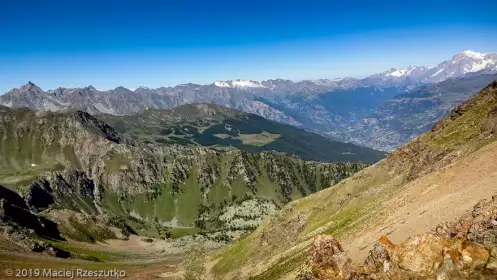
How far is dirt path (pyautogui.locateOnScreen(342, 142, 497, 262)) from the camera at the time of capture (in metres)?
61.5

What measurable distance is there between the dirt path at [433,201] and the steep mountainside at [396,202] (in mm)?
166

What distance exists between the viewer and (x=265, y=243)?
145500 mm

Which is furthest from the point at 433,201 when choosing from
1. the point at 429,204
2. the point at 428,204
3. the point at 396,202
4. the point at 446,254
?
the point at 446,254

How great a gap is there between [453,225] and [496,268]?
10354 millimetres

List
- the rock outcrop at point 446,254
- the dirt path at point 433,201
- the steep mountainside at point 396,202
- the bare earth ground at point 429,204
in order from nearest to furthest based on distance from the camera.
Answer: the rock outcrop at point 446,254
the dirt path at point 433,201
the bare earth ground at point 429,204
the steep mountainside at point 396,202

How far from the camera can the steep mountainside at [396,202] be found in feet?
219

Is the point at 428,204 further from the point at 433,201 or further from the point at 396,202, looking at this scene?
the point at 396,202

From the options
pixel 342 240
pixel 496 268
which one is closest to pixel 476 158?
pixel 342 240

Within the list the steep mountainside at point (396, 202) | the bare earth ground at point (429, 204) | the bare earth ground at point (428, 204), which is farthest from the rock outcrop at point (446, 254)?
the bare earth ground at point (429, 204)

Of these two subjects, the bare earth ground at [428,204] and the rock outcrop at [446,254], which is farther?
the bare earth ground at [428,204]

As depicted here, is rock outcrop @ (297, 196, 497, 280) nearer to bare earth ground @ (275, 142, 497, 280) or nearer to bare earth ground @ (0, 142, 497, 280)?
bare earth ground @ (275, 142, 497, 280)

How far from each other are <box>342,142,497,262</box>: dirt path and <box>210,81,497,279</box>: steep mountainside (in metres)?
0.17

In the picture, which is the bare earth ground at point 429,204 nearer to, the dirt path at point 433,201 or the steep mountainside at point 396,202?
the dirt path at point 433,201

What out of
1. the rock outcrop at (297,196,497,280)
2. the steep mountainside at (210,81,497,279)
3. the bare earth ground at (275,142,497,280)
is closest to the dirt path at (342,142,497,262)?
the bare earth ground at (275,142,497,280)
